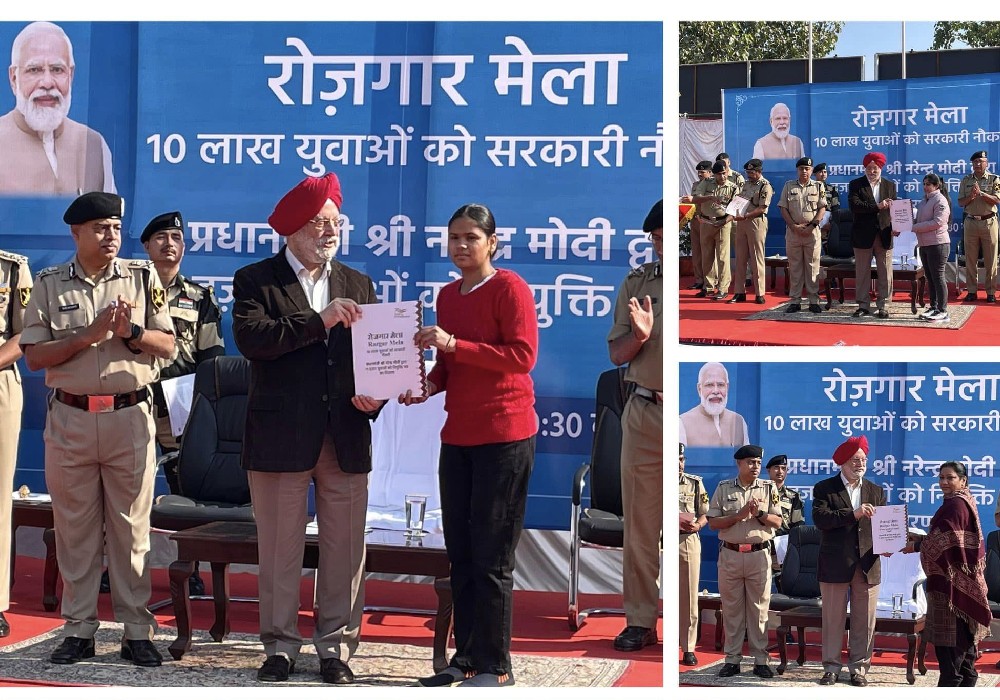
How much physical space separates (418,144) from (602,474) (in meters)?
1.63

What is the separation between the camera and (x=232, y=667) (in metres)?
4.46

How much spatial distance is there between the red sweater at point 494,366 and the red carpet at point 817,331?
15.1 ft

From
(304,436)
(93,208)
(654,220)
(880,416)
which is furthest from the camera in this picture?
(654,220)

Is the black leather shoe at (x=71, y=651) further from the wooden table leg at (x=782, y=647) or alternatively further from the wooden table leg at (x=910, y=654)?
the wooden table leg at (x=910, y=654)

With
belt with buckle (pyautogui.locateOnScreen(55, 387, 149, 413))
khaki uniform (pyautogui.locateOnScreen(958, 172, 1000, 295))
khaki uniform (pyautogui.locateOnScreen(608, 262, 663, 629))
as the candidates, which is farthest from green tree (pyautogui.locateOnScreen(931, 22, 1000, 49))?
belt with buckle (pyautogui.locateOnScreen(55, 387, 149, 413))

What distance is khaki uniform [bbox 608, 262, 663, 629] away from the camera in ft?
15.8

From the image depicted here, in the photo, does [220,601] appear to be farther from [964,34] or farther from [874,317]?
[874,317]

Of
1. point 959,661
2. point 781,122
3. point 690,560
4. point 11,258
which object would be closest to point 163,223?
point 11,258

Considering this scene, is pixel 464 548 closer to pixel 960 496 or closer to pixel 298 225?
pixel 298 225

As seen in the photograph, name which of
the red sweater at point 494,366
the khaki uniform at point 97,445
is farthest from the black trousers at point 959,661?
the khaki uniform at point 97,445

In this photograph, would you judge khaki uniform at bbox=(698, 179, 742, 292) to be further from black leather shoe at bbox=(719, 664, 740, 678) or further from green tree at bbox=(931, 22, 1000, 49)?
black leather shoe at bbox=(719, 664, 740, 678)

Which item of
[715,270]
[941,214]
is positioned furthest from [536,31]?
[715,270]

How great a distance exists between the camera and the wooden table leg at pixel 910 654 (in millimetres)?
4398
